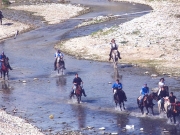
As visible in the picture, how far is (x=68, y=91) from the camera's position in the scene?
41.5m

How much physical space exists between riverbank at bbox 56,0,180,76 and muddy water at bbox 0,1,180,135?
1477mm

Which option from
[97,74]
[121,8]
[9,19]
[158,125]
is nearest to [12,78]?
[97,74]

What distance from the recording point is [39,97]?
→ 4050 centimetres

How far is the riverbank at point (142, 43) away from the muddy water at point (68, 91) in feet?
4.85

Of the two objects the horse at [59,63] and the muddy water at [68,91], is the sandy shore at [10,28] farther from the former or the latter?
the horse at [59,63]

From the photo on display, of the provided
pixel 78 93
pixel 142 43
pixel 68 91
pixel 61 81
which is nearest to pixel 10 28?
pixel 142 43

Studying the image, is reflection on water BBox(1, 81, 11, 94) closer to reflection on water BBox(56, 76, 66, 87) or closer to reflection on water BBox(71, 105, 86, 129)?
reflection on water BBox(56, 76, 66, 87)

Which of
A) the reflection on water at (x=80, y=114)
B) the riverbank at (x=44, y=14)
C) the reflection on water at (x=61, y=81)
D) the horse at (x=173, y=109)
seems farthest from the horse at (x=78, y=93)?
the riverbank at (x=44, y=14)

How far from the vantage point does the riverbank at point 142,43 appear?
156 ft

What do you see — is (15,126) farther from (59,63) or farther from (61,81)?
(59,63)

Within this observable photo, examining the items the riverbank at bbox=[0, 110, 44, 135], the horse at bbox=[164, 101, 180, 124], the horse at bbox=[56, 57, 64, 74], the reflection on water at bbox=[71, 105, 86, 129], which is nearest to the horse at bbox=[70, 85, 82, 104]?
the reflection on water at bbox=[71, 105, 86, 129]

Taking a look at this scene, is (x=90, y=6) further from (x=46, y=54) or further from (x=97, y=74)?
(x=97, y=74)

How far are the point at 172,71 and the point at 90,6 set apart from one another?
40.8 metres

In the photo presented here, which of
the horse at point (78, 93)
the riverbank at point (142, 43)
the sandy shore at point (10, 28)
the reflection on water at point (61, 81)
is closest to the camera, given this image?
the horse at point (78, 93)
